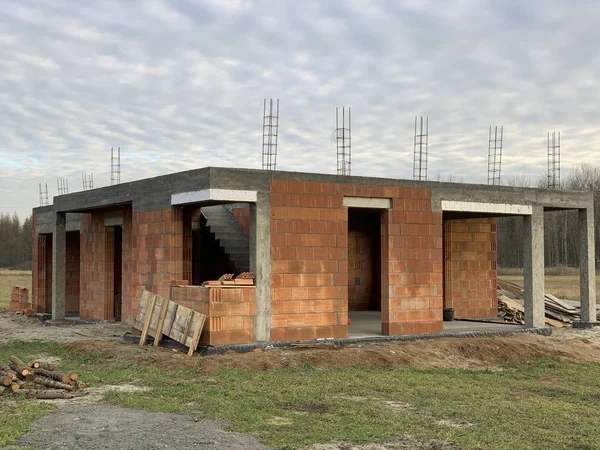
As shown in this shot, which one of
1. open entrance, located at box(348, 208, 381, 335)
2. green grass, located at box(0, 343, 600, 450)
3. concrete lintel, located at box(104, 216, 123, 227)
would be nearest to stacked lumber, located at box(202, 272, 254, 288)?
green grass, located at box(0, 343, 600, 450)

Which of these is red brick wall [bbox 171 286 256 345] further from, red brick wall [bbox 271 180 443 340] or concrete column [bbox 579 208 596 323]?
concrete column [bbox 579 208 596 323]

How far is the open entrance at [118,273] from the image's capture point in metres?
20.5

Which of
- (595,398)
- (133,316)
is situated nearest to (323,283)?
(133,316)

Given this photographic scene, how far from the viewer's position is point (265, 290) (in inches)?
555

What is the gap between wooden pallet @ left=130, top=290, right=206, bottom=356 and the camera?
1332cm

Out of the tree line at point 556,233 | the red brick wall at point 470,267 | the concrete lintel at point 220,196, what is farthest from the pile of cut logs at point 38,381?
the tree line at point 556,233

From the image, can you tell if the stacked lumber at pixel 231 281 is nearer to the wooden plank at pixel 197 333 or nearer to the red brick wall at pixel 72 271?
the wooden plank at pixel 197 333

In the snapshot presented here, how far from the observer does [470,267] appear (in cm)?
2106

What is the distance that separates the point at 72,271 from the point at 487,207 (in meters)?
13.4

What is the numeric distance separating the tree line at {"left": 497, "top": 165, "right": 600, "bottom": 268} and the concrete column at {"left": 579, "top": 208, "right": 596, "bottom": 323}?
42547 mm

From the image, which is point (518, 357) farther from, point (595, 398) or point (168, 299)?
point (168, 299)

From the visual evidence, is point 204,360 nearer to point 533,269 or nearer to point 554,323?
point 533,269

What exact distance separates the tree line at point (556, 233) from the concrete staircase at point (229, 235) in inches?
1755

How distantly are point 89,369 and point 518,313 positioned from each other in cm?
1403
